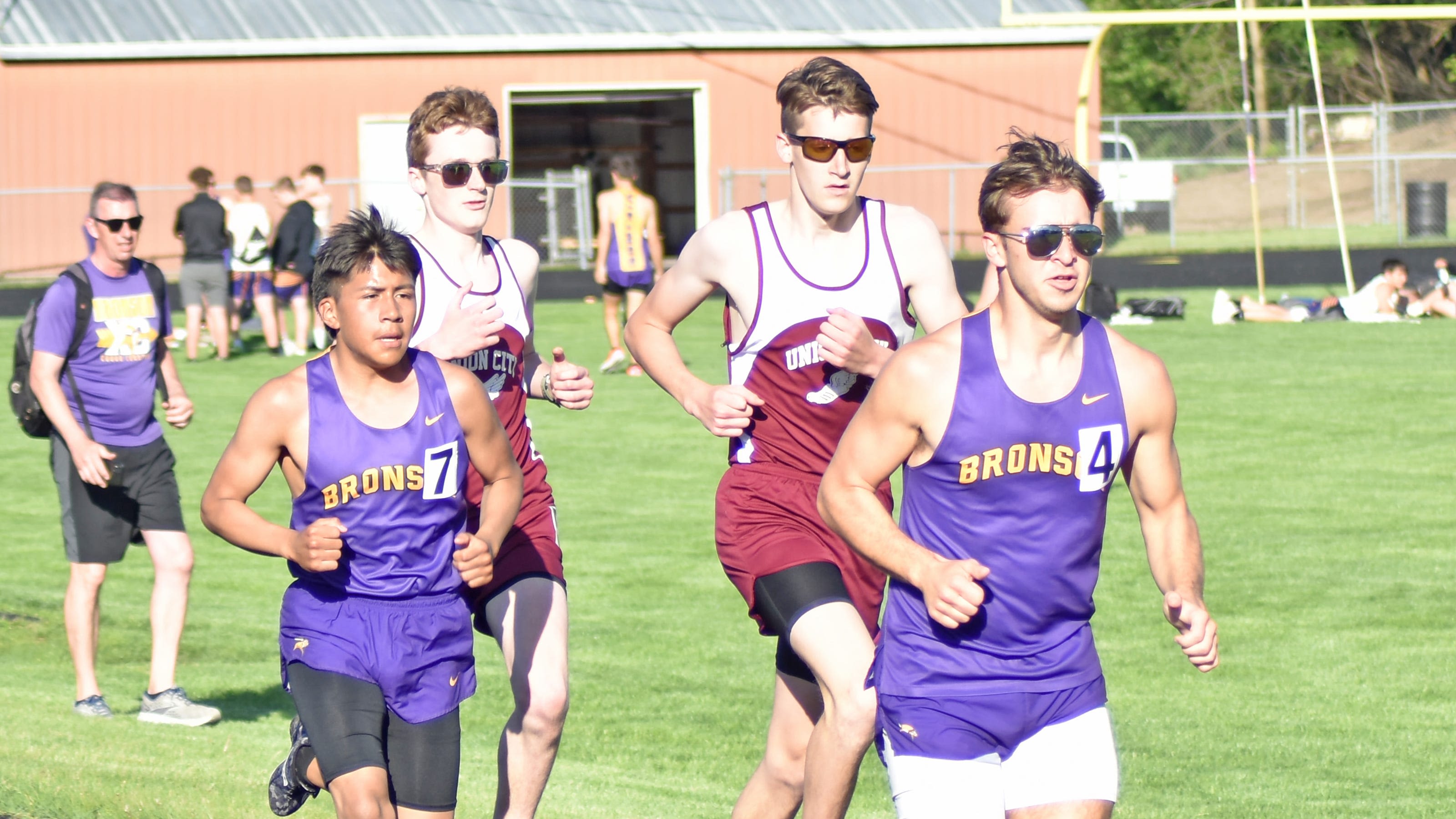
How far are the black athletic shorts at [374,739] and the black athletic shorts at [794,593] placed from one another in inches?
37.0

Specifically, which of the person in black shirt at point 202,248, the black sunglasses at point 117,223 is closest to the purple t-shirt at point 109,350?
the black sunglasses at point 117,223

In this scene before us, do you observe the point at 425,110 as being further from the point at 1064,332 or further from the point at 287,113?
the point at 287,113

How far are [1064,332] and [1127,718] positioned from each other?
3.85 m

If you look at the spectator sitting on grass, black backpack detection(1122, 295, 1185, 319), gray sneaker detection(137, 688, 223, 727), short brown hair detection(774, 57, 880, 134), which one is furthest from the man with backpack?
black backpack detection(1122, 295, 1185, 319)

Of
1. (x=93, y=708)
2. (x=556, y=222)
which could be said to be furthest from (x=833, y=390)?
(x=556, y=222)

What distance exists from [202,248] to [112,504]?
510 inches

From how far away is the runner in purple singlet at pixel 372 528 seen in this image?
4457 mm

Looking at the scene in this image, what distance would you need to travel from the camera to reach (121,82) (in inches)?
1320

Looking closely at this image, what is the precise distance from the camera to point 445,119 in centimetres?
559

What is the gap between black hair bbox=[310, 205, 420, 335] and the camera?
455 cm

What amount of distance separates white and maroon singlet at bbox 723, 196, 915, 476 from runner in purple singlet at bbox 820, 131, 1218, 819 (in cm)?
120

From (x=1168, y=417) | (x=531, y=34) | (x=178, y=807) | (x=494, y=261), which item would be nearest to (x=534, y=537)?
(x=494, y=261)

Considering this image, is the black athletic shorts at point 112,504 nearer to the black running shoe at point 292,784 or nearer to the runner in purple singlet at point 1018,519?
the black running shoe at point 292,784

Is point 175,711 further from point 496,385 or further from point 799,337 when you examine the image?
point 799,337
